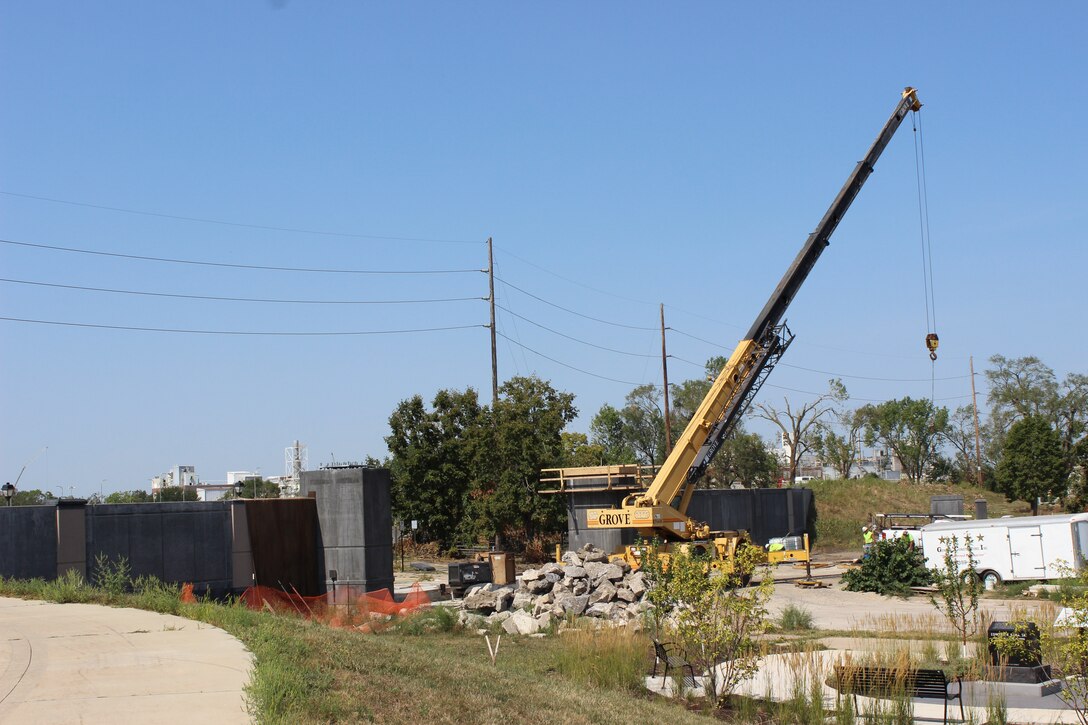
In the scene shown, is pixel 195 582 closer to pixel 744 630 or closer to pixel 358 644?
pixel 358 644

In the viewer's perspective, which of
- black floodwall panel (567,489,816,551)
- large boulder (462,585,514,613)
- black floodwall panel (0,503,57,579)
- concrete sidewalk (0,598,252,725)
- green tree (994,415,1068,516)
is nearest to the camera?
concrete sidewalk (0,598,252,725)

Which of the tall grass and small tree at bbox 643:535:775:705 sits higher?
small tree at bbox 643:535:775:705

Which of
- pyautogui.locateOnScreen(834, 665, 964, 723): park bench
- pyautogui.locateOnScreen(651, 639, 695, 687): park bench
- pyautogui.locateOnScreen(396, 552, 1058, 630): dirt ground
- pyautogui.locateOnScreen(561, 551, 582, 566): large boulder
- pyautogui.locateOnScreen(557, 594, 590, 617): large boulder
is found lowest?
pyautogui.locateOnScreen(396, 552, 1058, 630): dirt ground

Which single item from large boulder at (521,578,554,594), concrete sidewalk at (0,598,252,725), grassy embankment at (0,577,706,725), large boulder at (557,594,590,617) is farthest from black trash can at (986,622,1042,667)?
large boulder at (521,578,554,594)

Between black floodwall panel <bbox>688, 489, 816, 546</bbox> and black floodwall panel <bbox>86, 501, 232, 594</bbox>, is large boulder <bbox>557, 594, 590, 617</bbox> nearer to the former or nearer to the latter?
black floodwall panel <bbox>86, 501, 232, 594</bbox>

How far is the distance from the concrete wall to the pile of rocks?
3.90 m

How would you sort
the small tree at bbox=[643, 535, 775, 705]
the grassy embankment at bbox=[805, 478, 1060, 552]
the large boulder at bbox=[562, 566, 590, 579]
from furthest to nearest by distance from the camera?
the grassy embankment at bbox=[805, 478, 1060, 552], the large boulder at bbox=[562, 566, 590, 579], the small tree at bbox=[643, 535, 775, 705]

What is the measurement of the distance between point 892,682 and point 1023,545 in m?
17.4

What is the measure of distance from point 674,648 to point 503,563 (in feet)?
49.5

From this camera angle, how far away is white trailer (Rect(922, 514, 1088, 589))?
2755cm

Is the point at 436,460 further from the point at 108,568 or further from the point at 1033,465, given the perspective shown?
the point at 1033,465

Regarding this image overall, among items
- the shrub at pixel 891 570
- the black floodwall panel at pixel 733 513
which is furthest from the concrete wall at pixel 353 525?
the shrub at pixel 891 570

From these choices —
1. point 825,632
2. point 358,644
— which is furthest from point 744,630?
point 825,632

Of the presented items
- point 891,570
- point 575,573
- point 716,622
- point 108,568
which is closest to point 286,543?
point 108,568
